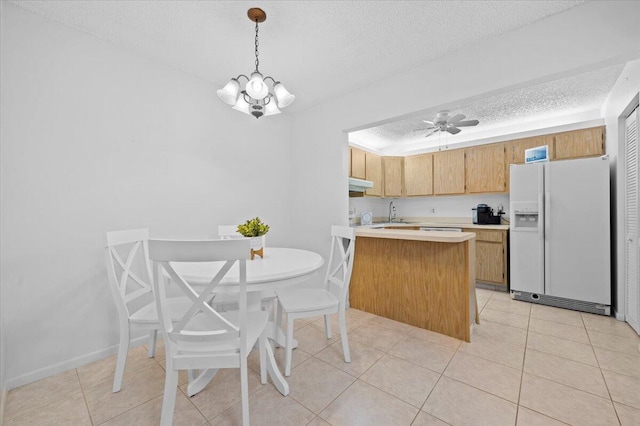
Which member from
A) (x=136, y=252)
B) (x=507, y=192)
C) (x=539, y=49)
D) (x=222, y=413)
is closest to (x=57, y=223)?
(x=136, y=252)

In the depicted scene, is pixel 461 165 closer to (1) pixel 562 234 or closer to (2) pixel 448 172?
(2) pixel 448 172

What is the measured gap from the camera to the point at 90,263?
6.30 ft

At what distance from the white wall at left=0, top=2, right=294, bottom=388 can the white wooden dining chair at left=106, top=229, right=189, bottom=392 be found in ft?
0.64

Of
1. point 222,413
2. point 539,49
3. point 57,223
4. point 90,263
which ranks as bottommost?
point 222,413

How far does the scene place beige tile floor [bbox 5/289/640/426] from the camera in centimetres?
138

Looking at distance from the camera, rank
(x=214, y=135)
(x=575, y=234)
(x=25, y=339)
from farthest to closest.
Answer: (x=575, y=234)
(x=214, y=135)
(x=25, y=339)

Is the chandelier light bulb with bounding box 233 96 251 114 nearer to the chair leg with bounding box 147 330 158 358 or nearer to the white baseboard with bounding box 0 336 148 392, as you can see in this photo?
the chair leg with bounding box 147 330 158 358

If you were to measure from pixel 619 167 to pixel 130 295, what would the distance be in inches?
174

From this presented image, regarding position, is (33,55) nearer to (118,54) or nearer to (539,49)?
(118,54)

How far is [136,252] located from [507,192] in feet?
15.6

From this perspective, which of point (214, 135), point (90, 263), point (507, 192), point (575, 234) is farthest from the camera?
point (507, 192)

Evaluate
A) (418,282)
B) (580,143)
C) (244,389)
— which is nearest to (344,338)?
(244,389)

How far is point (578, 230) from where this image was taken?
2818 millimetres

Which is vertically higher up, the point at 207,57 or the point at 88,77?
the point at 207,57
